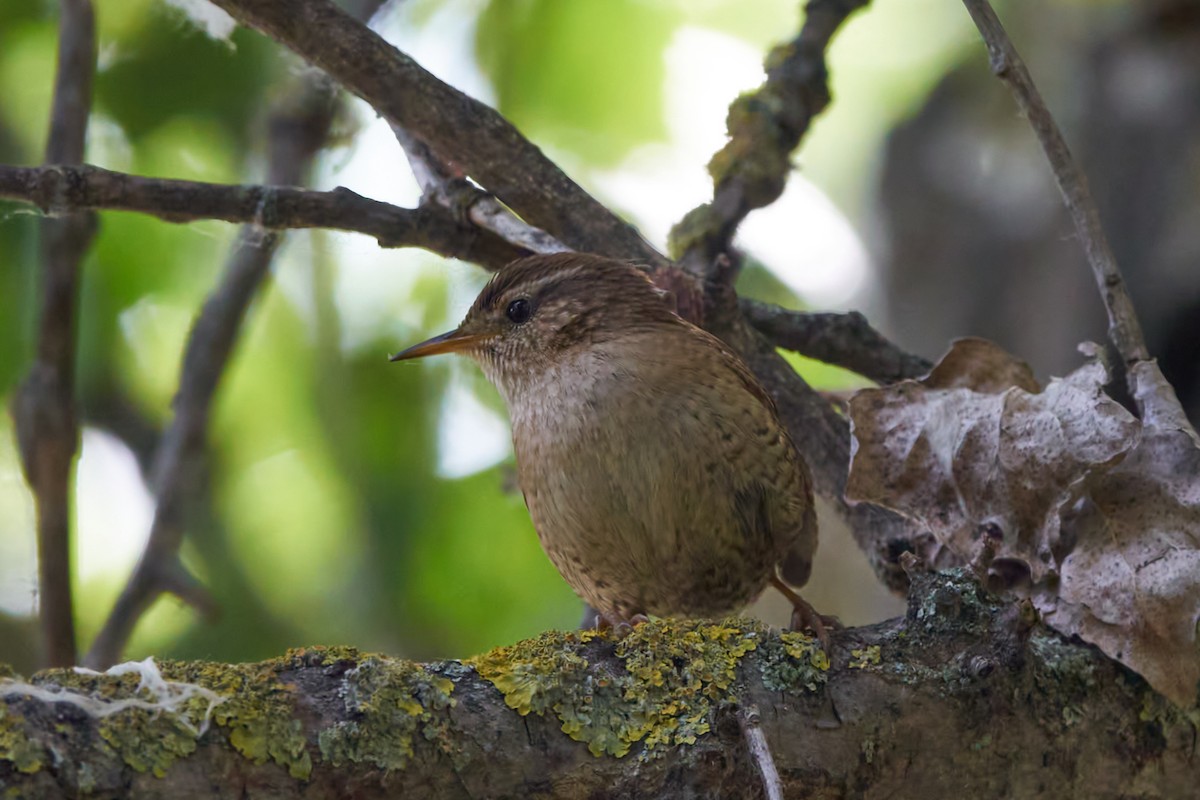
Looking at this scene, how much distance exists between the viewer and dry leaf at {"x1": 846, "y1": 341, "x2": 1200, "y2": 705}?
2215 millimetres

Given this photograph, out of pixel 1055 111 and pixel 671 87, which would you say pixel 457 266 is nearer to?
pixel 671 87

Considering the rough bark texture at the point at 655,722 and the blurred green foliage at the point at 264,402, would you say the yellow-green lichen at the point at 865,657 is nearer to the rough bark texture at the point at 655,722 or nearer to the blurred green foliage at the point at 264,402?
the rough bark texture at the point at 655,722

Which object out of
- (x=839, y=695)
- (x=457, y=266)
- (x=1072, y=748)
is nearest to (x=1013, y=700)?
(x=1072, y=748)

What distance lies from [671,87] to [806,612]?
290cm

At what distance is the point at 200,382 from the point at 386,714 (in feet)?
6.44

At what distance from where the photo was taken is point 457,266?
3410 mm

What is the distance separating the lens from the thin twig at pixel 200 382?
3188 millimetres

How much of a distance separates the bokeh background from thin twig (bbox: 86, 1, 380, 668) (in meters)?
0.16

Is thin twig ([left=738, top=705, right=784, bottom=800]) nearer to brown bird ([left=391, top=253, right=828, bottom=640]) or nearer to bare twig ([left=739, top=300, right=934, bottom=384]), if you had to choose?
brown bird ([left=391, top=253, right=828, bottom=640])

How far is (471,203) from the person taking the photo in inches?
108

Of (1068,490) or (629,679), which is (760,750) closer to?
(629,679)

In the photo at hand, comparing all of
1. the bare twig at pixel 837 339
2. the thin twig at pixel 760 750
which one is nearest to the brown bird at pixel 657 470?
the bare twig at pixel 837 339

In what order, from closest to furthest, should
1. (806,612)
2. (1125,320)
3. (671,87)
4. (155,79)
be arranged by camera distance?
(806,612) < (1125,320) < (155,79) < (671,87)

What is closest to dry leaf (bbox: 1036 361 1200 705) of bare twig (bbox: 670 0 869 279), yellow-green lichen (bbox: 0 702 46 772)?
bare twig (bbox: 670 0 869 279)
